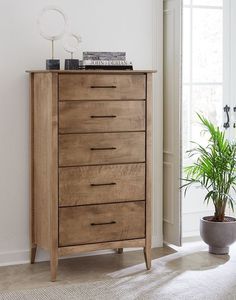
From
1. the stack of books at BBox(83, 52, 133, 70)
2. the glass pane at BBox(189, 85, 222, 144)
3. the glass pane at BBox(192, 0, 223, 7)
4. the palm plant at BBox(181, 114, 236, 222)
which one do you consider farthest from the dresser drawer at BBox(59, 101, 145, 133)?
the glass pane at BBox(192, 0, 223, 7)

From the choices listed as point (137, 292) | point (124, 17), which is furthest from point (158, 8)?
point (137, 292)

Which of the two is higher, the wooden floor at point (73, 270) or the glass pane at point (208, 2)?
the glass pane at point (208, 2)

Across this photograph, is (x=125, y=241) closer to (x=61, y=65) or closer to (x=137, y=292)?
(x=137, y=292)

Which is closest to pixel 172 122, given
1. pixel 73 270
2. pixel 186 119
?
pixel 186 119

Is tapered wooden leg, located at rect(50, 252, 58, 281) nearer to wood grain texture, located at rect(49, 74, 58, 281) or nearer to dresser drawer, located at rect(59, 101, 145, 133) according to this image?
wood grain texture, located at rect(49, 74, 58, 281)

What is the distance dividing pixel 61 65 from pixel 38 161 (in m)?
0.69

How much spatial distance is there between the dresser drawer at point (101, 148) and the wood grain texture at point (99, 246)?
518 mm

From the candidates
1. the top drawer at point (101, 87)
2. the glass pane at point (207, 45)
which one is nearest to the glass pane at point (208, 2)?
the glass pane at point (207, 45)

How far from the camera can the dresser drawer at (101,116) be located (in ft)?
11.8

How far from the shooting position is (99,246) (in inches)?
147

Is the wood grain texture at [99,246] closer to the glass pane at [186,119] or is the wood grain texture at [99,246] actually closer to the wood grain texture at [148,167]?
the wood grain texture at [148,167]

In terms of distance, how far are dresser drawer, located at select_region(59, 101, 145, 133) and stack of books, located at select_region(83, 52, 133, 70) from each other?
24cm

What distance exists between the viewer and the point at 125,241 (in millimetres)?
3812

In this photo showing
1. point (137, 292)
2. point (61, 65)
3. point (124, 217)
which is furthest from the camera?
point (61, 65)
